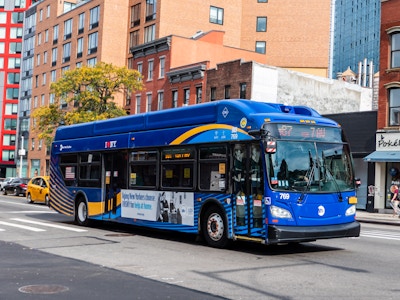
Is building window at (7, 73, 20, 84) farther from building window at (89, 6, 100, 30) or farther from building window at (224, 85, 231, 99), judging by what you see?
building window at (224, 85, 231, 99)

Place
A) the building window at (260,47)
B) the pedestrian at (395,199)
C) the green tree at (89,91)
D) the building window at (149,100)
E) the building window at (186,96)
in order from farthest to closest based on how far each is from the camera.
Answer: the building window at (260,47) → the building window at (149,100) → the building window at (186,96) → the green tree at (89,91) → the pedestrian at (395,199)

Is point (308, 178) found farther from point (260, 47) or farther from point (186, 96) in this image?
point (260, 47)

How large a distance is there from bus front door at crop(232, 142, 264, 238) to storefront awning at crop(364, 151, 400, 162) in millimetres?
20211

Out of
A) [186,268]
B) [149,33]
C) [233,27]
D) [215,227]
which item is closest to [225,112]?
[215,227]

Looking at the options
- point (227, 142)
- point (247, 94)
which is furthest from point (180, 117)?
point (247, 94)

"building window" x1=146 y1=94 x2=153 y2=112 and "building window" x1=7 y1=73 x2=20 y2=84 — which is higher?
"building window" x1=7 y1=73 x2=20 y2=84

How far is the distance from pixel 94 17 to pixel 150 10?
9.15 m

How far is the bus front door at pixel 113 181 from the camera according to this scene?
52.1ft

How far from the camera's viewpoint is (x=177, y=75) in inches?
1866

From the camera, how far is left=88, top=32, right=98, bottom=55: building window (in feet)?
210

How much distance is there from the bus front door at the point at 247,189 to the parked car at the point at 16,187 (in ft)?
110

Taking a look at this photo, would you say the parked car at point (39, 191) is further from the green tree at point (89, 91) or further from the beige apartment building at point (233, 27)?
the beige apartment building at point (233, 27)

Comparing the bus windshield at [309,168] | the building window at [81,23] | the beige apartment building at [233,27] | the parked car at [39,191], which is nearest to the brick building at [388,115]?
the parked car at [39,191]

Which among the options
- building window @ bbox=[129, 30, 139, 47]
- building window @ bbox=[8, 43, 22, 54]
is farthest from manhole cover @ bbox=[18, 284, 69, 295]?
building window @ bbox=[8, 43, 22, 54]
